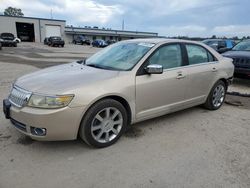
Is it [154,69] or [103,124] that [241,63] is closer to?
[154,69]

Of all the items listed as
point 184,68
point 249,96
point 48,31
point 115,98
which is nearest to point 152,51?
point 184,68

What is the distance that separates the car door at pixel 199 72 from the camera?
4.41m

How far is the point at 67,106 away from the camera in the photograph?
2957 millimetres

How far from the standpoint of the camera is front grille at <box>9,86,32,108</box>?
120 inches

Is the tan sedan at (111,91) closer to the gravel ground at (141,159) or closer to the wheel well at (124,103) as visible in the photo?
the wheel well at (124,103)

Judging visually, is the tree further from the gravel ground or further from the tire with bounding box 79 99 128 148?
the tire with bounding box 79 99 128 148

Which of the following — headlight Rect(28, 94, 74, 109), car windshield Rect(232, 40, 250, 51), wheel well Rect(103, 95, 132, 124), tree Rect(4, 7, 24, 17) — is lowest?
wheel well Rect(103, 95, 132, 124)

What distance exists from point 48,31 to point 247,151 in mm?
57672

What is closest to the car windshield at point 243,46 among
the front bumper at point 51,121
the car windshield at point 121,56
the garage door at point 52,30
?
the car windshield at point 121,56

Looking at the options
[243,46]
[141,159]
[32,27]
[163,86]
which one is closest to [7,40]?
[32,27]

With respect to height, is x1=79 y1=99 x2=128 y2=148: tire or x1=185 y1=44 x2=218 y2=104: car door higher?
x1=185 y1=44 x2=218 y2=104: car door

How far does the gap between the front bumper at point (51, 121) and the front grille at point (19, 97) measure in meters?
0.08

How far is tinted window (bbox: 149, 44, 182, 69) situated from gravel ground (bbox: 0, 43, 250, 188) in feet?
3.68

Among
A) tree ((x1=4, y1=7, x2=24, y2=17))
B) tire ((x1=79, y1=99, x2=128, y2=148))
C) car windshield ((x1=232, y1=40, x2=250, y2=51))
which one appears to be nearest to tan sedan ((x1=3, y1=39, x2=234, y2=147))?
tire ((x1=79, y1=99, x2=128, y2=148))
